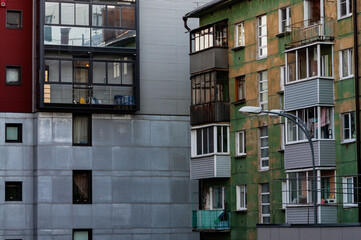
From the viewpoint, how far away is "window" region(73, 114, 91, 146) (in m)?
62.4

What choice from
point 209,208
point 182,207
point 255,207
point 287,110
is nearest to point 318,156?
point 287,110

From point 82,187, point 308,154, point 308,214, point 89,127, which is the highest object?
point 89,127

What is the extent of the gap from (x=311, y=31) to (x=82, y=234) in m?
20.1

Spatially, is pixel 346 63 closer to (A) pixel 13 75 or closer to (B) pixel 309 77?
(B) pixel 309 77

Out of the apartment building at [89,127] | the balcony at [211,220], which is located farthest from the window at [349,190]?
the apartment building at [89,127]

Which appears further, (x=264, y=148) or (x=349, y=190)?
(x=264, y=148)

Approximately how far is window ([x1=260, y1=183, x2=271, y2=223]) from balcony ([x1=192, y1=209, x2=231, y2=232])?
3.27 meters

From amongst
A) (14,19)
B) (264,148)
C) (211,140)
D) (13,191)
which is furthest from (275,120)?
(14,19)

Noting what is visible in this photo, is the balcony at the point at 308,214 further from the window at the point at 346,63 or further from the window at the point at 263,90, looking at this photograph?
the window at the point at 263,90

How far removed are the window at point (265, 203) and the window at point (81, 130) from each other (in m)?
12.5

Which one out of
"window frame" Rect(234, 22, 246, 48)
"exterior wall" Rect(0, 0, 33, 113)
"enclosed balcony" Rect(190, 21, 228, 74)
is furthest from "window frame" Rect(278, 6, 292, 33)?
"exterior wall" Rect(0, 0, 33, 113)

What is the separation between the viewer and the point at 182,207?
64062 millimetres

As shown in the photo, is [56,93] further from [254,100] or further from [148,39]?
[254,100]

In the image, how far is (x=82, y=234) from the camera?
203 feet
